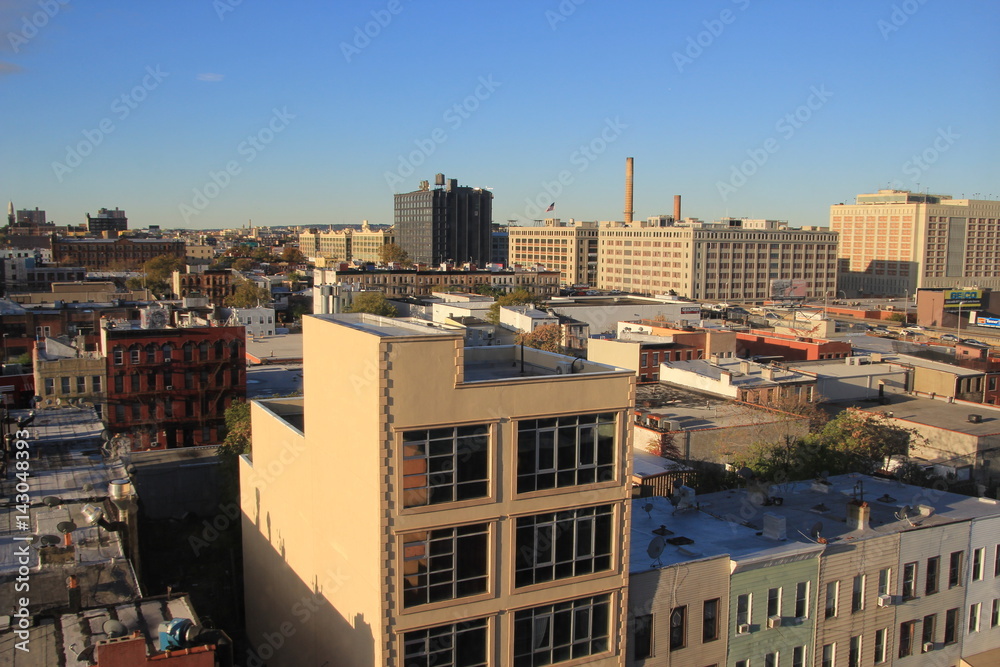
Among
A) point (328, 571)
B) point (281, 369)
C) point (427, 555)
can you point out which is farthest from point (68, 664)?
point (281, 369)

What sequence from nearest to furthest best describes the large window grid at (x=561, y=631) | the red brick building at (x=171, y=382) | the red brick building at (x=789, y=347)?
the large window grid at (x=561, y=631), the red brick building at (x=171, y=382), the red brick building at (x=789, y=347)

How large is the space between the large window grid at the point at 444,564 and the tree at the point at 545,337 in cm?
4928

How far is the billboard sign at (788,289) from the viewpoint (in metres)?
130

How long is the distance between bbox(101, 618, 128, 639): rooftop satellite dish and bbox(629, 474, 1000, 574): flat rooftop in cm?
831

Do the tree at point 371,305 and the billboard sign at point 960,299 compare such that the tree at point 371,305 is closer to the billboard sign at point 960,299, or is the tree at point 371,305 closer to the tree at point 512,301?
the tree at point 512,301

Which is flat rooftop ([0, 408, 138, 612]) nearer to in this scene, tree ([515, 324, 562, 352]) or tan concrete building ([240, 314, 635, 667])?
tan concrete building ([240, 314, 635, 667])

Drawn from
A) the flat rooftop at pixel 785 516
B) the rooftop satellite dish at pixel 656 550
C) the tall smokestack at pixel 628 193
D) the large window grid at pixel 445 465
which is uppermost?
the tall smokestack at pixel 628 193

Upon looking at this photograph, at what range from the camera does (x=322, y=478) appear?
14.3 m

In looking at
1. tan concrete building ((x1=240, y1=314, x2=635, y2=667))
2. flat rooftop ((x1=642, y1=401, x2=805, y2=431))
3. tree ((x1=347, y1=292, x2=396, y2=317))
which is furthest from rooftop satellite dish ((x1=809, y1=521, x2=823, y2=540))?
tree ((x1=347, y1=292, x2=396, y2=317))

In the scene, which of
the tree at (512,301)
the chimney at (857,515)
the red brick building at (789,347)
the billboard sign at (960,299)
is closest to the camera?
the chimney at (857,515)

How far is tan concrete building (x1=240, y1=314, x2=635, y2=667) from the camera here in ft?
38.7

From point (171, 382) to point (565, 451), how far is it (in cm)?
3327

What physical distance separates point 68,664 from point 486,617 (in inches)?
252

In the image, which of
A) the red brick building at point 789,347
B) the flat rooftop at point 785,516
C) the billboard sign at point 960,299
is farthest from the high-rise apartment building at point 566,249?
the flat rooftop at point 785,516
